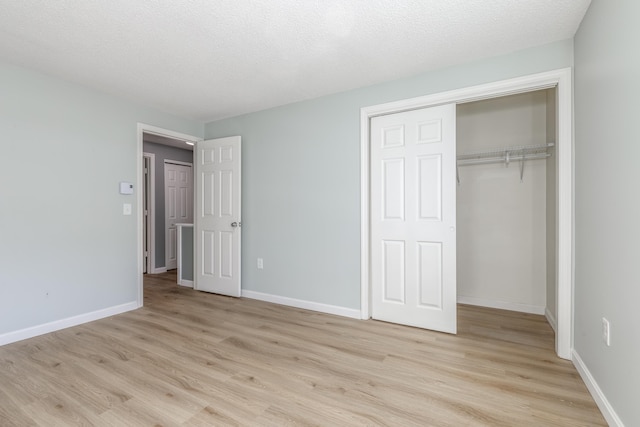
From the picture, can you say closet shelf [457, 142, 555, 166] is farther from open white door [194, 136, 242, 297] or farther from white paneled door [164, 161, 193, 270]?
white paneled door [164, 161, 193, 270]

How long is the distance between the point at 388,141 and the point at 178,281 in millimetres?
3663

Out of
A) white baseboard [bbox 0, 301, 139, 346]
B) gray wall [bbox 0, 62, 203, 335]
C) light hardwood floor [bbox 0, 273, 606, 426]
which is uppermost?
gray wall [bbox 0, 62, 203, 335]

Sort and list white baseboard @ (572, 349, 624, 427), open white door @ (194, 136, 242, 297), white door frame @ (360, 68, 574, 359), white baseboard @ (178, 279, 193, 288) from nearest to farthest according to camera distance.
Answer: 1. white baseboard @ (572, 349, 624, 427)
2. white door frame @ (360, 68, 574, 359)
3. open white door @ (194, 136, 242, 297)
4. white baseboard @ (178, 279, 193, 288)

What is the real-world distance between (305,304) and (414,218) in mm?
1526

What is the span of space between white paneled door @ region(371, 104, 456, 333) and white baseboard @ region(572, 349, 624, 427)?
2.82ft

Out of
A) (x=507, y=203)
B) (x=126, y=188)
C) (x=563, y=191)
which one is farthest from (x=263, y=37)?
(x=507, y=203)

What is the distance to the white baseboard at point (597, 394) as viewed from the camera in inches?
59.3

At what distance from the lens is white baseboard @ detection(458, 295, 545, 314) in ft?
10.7

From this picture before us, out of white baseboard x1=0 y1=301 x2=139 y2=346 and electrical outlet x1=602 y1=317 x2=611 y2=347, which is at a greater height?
electrical outlet x1=602 y1=317 x2=611 y2=347

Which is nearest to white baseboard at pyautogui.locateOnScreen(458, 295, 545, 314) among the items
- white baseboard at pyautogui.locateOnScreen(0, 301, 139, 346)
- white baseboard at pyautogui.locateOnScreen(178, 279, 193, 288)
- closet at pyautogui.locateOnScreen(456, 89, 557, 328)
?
closet at pyautogui.locateOnScreen(456, 89, 557, 328)

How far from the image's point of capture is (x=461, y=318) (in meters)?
3.15

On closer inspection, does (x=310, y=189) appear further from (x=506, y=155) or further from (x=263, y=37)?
(x=506, y=155)

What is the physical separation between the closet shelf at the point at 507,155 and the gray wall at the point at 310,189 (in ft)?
3.37

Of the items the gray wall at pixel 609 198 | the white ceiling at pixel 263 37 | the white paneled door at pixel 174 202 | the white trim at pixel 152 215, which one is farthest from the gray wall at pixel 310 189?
the white paneled door at pixel 174 202
